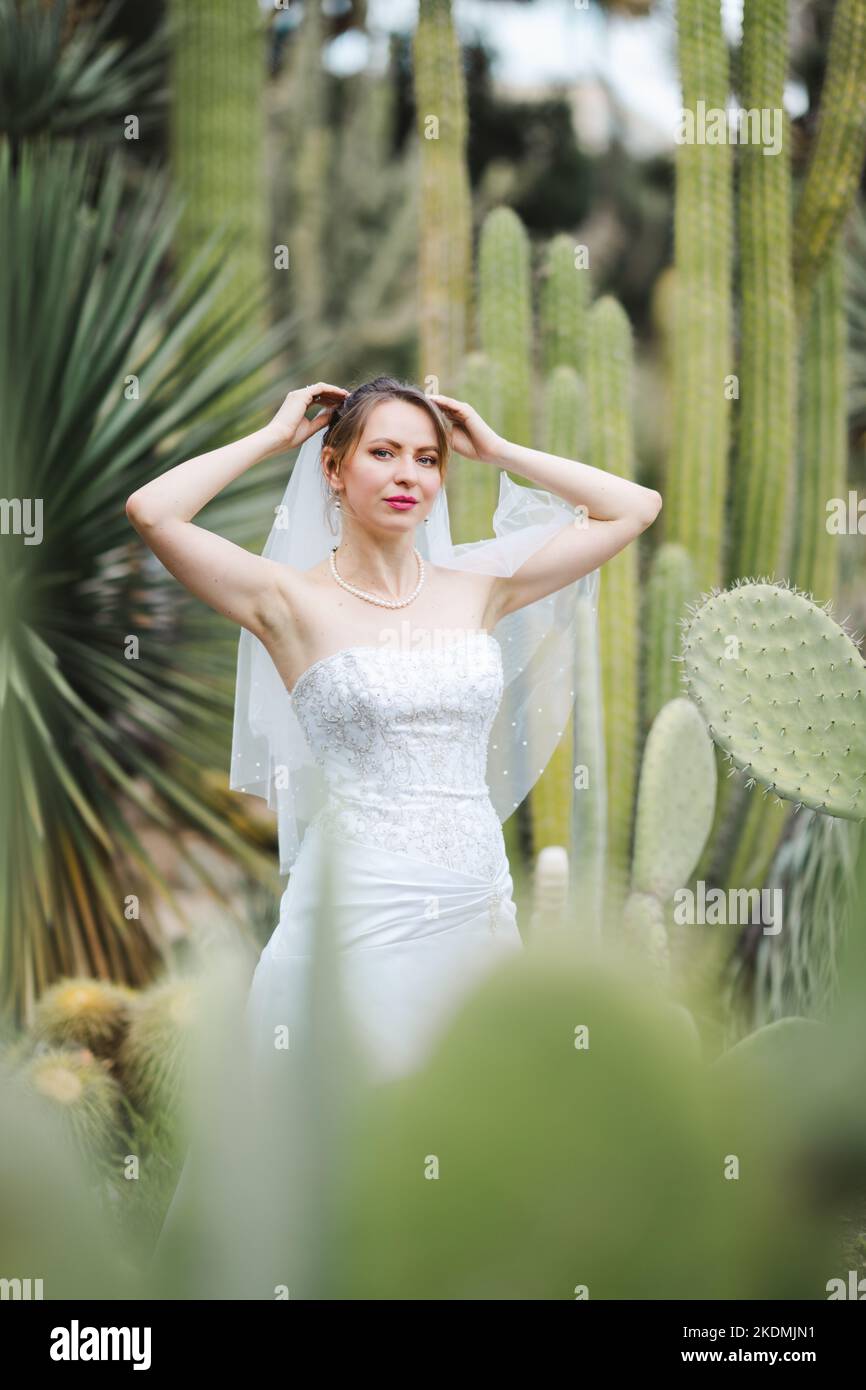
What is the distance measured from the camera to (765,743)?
173 centimetres

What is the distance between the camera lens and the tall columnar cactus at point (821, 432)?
4.89 meters

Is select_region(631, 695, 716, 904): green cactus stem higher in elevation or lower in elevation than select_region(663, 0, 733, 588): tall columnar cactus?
lower

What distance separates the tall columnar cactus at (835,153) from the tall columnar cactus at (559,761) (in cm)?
119

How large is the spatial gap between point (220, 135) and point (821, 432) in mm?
2507

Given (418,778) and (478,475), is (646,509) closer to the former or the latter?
(418,778)

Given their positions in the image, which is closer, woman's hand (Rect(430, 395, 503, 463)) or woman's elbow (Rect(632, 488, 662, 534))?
woman's hand (Rect(430, 395, 503, 463))

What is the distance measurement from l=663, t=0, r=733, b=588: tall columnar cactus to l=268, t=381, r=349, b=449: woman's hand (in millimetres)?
2673

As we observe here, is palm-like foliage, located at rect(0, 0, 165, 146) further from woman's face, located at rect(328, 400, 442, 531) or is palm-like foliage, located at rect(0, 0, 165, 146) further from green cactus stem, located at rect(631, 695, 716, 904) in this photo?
woman's face, located at rect(328, 400, 442, 531)

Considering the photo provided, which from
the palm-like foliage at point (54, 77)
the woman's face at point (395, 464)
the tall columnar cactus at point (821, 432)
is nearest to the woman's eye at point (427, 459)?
the woman's face at point (395, 464)

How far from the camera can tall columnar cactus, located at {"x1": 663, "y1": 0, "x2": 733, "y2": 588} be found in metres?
4.49

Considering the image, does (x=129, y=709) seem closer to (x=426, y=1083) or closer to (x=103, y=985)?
(x=103, y=985)

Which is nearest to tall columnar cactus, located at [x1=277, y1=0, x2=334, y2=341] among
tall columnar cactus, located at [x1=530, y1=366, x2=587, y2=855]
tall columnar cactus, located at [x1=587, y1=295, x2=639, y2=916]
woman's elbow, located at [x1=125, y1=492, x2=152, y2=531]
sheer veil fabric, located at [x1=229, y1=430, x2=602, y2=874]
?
tall columnar cactus, located at [x1=587, y1=295, x2=639, y2=916]

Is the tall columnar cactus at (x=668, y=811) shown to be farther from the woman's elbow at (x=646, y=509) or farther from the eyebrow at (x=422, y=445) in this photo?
the eyebrow at (x=422, y=445)

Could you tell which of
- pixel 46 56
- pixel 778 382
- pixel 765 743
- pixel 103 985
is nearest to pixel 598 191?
pixel 46 56
